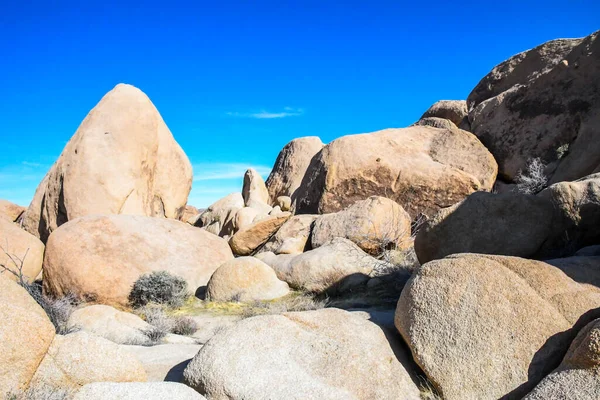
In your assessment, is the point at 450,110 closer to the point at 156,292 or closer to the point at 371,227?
the point at 371,227

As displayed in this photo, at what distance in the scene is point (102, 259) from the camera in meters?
9.52

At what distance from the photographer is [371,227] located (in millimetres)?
10898

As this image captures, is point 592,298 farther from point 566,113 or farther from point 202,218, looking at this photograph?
point 202,218

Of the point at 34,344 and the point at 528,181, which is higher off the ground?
the point at 528,181

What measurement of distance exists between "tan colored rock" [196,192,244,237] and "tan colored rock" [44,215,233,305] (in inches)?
196

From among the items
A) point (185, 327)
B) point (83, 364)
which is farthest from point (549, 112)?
point (83, 364)

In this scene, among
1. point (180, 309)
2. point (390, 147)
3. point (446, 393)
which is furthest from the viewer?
point (390, 147)

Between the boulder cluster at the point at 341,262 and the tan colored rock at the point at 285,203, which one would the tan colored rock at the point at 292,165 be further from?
the tan colored rock at the point at 285,203

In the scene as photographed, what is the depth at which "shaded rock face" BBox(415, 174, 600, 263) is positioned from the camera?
647cm

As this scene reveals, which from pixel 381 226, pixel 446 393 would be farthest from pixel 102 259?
pixel 446 393

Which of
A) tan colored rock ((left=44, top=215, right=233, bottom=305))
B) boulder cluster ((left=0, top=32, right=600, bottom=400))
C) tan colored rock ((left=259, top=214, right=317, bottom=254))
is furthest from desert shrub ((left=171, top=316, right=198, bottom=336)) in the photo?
tan colored rock ((left=259, top=214, right=317, bottom=254))

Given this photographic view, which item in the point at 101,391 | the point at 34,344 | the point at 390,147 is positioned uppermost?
the point at 390,147

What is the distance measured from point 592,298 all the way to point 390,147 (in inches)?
380

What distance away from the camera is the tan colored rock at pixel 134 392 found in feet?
11.2
